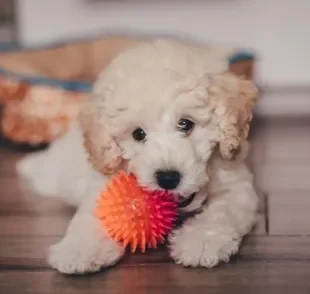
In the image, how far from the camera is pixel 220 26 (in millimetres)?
3459

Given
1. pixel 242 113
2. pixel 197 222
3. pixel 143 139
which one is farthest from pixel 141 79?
pixel 197 222

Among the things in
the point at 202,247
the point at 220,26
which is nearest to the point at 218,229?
the point at 202,247

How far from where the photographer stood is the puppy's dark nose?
1.52 metres

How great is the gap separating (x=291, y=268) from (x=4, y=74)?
1695 millimetres

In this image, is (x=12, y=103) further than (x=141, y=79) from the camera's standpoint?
Yes

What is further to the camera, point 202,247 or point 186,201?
point 186,201

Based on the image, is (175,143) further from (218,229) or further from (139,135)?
(218,229)

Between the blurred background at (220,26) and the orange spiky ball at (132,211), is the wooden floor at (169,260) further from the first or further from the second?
the blurred background at (220,26)

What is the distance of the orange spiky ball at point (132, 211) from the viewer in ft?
5.24

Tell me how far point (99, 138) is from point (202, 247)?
0.35 m

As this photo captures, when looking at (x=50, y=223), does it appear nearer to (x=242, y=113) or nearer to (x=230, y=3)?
(x=242, y=113)

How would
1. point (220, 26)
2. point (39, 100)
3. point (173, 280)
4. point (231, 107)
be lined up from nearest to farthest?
point (173, 280)
point (231, 107)
point (39, 100)
point (220, 26)

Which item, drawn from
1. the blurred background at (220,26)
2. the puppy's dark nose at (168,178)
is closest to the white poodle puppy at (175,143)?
the puppy's dark nose at (168,178)

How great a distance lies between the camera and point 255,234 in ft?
5.85
